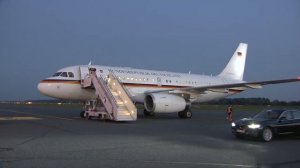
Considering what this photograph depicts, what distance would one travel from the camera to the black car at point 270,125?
14580mm

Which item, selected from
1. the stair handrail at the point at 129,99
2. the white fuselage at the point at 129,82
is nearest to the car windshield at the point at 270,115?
the stair handrail at the point at 129,99

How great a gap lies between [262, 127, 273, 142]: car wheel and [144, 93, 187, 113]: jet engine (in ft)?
40.3

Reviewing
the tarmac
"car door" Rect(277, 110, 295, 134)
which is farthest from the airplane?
the tarmac

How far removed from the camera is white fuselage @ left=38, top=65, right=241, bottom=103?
2606cm

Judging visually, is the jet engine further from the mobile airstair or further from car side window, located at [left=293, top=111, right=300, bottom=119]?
car side window, located at [left=293, top=111, right=300, bottom=119]

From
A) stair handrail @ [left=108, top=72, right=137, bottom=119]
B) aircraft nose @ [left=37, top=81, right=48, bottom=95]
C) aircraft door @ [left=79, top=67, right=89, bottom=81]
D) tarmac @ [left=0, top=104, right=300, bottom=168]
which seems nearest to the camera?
tarmac @ [left=0, top=104, right=300, bottom=168]

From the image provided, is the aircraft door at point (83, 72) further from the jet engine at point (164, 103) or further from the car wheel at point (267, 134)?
the car wheel at point (267, 134)

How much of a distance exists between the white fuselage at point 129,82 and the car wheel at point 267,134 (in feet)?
47.5

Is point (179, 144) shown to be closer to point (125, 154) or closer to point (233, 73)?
point (125, 154)

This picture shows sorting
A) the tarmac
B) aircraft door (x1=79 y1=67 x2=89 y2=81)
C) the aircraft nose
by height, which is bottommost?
the tarmac

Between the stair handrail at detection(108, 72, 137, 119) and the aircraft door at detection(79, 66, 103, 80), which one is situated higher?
the aircraft door at detection(79, 66, 103, 80)

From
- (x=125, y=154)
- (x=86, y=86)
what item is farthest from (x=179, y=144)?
(x=86, y=86)

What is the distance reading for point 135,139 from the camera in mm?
14445

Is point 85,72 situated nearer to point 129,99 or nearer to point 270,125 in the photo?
point 129,99
